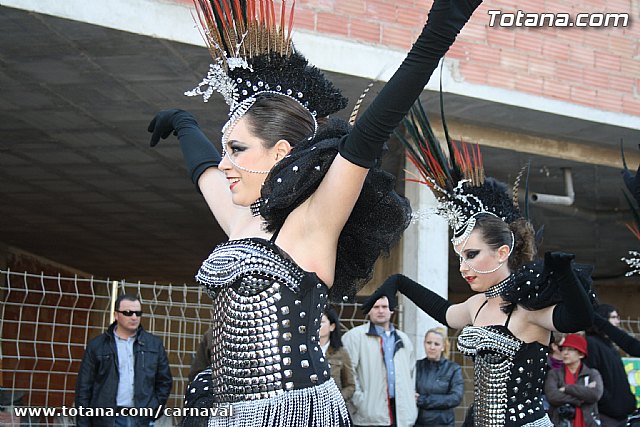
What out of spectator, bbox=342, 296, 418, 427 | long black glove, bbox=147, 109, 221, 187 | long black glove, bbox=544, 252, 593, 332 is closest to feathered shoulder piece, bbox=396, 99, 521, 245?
long black glove, bbox=544, 252, 593, 332

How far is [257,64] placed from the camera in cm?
288

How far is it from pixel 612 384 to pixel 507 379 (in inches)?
129

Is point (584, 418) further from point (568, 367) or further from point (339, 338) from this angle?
point (339, 338)

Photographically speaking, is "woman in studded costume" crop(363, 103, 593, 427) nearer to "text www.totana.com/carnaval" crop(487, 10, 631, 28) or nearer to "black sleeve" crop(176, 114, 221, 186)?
"black sleeve" crop(176, 114, 221, 186)

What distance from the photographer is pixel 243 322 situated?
2.52 meters

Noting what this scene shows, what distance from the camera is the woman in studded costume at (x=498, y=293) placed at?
4336 mm

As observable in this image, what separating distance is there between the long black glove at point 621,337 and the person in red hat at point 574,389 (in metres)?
1.56

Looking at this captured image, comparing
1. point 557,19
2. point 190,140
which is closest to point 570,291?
point 190,140

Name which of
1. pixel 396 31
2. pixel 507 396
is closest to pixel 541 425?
pixel 507 396

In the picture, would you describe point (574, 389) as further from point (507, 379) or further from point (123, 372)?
point (123, 372)

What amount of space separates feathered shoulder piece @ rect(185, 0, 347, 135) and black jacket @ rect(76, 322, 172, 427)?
161 inches

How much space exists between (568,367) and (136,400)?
3286mm

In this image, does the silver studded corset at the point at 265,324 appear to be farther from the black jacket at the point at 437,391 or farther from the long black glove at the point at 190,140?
the black jacket at the point at 437,391

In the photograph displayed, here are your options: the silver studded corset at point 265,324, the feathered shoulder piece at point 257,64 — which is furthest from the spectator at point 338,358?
the silver studded corset at point 265,324
